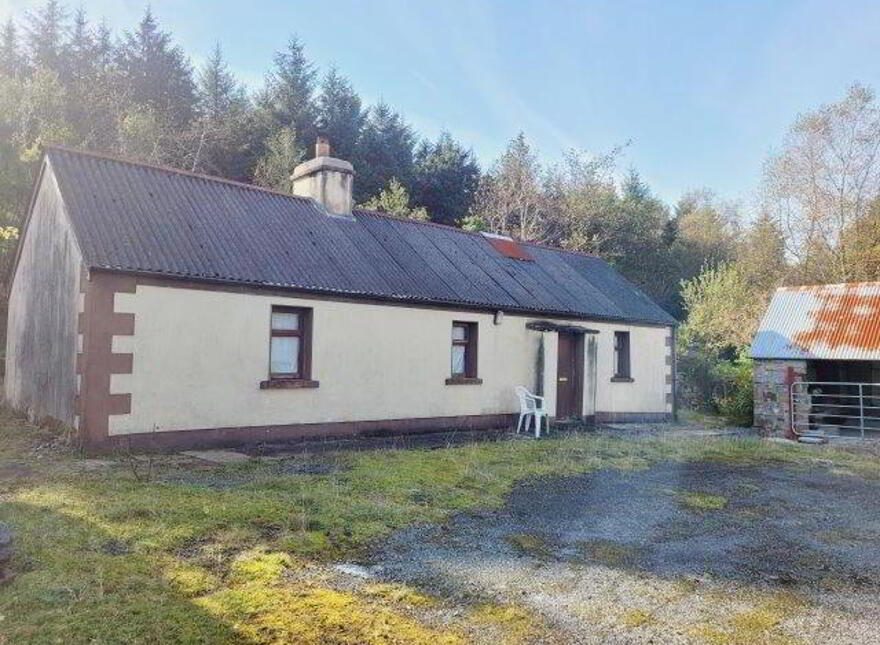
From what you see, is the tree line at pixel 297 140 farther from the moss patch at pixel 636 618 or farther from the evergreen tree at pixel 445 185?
the moss patch at pixel 636 618

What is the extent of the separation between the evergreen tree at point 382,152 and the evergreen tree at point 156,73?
8.91 m

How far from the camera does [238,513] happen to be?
237 inches

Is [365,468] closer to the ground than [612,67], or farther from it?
closer to the ground

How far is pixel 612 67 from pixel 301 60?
82.2 ft

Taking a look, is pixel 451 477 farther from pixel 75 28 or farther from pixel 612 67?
pixel 75 28

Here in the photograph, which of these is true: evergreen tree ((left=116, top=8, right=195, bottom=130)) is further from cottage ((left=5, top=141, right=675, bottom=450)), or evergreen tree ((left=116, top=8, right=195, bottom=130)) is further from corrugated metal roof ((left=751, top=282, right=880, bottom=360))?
corrugated metal roof ((left=751, top=282, right=880, bottom=360))

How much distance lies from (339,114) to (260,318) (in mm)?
25656

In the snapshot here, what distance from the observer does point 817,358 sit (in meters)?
15.8

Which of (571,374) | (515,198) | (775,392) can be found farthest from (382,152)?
(775,392)

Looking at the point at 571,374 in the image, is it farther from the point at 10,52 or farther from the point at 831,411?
the point at 10,52

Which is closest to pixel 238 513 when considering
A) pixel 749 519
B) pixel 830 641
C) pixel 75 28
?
pixel 830 641

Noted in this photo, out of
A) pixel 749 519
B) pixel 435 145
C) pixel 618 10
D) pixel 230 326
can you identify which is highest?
pixel 435 145

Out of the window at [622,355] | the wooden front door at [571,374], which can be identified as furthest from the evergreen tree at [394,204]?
the wooden front door at [571,374]

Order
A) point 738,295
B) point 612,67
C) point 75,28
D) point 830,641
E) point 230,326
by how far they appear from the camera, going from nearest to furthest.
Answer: point 830,641 → point 230,326 → point 612,67 → point 738,295 → point 75,28
